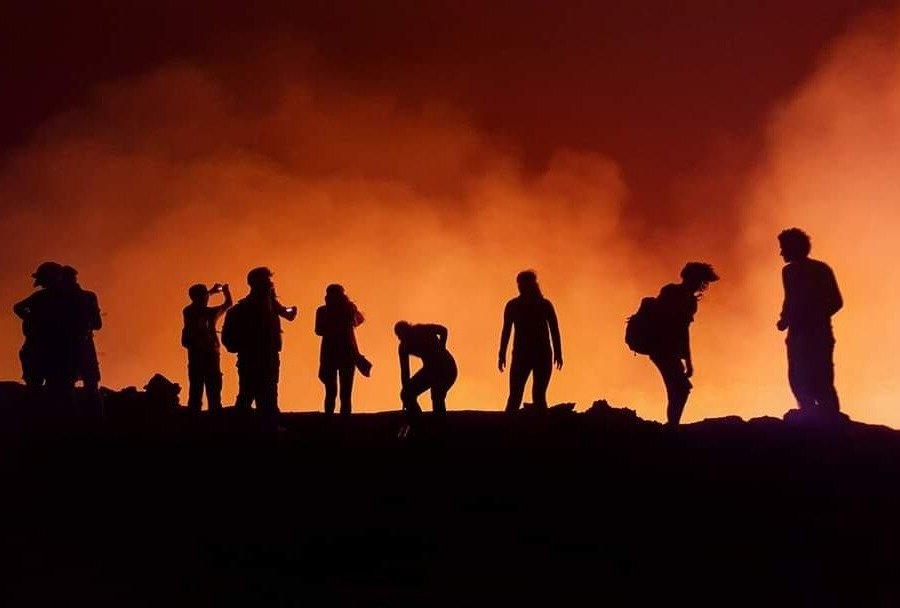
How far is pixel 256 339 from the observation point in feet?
45.6

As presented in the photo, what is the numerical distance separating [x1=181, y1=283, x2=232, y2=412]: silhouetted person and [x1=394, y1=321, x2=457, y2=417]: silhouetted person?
9.83 feet

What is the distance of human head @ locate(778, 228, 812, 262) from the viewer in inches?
531

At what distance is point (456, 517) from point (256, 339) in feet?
15.1

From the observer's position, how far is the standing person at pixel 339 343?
1606 cm

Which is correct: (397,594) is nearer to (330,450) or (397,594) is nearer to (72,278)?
(330,450)

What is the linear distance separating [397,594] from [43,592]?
2.74 meters

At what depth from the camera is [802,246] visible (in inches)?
532

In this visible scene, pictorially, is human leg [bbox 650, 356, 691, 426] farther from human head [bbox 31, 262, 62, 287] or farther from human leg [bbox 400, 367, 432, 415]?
human head [bbox 31, 262, 62, 287]

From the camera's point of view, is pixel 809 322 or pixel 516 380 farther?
pixel 516 380

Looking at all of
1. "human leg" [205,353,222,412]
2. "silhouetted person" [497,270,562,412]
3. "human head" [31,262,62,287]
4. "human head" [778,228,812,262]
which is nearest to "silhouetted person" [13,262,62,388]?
"human head" [31,262,62,287]

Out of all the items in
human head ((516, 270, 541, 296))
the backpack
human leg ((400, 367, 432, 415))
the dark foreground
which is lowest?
the dark foreground

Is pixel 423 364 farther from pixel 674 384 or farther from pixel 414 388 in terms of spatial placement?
pixel 674 384

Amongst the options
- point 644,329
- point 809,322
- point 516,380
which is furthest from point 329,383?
point 809,322

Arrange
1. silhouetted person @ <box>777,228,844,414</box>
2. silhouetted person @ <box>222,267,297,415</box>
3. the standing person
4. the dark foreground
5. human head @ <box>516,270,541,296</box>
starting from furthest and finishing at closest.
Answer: the standing person → human head @ <box>516,270,541,296</box> → silhouetted person @ <box>222,267,297,415</box> → silhouetted person @ <box>777,228,844,414</box> → the dark foreground
